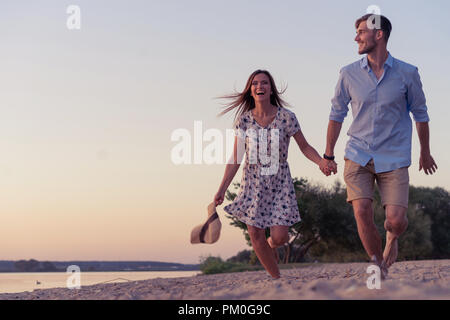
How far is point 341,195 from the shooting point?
3522 cm

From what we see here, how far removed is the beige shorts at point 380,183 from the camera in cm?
651

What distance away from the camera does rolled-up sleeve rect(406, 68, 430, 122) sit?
6.64 metres

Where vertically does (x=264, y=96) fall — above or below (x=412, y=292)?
above

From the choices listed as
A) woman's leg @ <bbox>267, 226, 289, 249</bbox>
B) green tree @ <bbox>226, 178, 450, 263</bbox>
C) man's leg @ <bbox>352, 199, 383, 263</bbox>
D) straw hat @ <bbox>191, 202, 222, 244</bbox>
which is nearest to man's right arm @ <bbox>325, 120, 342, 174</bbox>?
man's leg @ <bbox>352, 199, 383, 263</bbox>

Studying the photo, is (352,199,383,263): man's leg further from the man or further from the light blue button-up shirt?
the light blue button-up shirt

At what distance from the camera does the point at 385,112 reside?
6566 mm

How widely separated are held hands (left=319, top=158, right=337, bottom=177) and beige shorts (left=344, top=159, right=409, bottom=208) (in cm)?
19

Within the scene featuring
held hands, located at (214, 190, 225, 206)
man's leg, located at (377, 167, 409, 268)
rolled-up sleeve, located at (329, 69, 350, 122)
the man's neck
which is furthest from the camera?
held hands, located at (214, 190, 225, 206)

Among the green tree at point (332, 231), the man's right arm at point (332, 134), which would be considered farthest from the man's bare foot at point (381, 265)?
the green tree at point (332, 231)

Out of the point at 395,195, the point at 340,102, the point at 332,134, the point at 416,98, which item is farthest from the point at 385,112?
the point at 395,195

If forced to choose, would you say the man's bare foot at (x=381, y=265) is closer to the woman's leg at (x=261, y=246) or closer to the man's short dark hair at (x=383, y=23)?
the woman's leg at (x=261, y=246)
